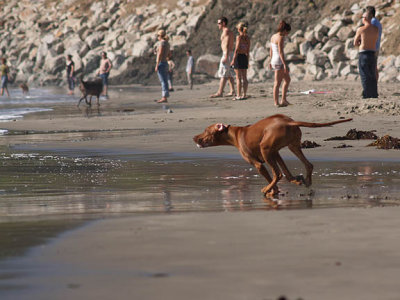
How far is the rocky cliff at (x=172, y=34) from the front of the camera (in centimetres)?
3938

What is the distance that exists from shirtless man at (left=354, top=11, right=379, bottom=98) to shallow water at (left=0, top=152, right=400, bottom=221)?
7.60 metres

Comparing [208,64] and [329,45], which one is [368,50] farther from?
[208,64]

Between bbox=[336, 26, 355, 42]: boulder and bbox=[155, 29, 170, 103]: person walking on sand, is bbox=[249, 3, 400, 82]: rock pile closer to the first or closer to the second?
bbox=[336, 26, 355, 42]: boulder

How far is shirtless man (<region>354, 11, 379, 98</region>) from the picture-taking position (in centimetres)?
1903

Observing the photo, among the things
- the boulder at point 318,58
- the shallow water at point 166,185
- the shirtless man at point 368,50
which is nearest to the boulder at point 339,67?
the boulder at point 318,58

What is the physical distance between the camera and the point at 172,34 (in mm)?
52281

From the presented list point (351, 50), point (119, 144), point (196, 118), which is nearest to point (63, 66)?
point (351, 50)

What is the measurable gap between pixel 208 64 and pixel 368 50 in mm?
26214

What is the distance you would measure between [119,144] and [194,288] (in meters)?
9.78

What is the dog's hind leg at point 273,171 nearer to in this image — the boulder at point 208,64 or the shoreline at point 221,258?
the shoreline at point 221,258

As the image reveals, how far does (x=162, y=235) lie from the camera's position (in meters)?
6.43

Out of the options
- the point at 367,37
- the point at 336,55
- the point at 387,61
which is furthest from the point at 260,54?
the point at 367,37

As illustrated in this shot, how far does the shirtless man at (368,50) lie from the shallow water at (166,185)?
24.9ft

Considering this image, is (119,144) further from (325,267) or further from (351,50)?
(351,50)
